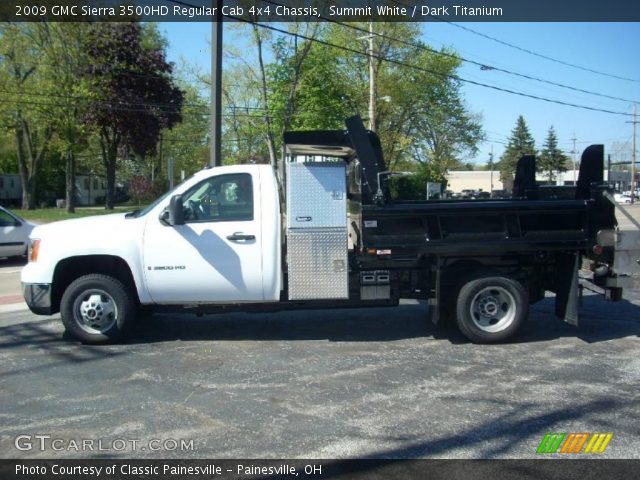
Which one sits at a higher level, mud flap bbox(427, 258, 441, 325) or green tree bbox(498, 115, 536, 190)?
green tree bbox(498, 115, 536, 190)

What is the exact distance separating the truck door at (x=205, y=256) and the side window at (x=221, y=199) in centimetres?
1

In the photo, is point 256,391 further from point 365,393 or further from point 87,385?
point 87,385

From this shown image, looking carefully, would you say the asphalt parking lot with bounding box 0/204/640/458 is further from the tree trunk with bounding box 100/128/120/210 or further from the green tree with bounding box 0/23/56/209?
the tree trunk with bounding box 100/128/120/210

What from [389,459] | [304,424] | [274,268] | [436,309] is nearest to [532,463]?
[389,459]

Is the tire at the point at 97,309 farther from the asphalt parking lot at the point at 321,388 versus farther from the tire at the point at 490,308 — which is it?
the tire at the point at 490,308

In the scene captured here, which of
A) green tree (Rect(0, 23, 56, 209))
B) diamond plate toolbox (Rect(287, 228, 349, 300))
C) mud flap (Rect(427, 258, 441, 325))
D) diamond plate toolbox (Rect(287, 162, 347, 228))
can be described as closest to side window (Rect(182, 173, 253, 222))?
diamond plate toolbox (Rect(287, 162, 347, 228))

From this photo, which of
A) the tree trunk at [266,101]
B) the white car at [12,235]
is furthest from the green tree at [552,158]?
the white car at [12,235]

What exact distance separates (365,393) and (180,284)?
8.64 ft

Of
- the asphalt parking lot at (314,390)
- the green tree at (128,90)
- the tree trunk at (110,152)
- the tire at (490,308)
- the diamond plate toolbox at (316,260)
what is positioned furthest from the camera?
the tree trunk at (110,152)

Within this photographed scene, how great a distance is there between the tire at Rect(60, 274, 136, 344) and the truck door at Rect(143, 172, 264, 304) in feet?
1.24

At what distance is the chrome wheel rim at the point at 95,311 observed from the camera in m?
7.38

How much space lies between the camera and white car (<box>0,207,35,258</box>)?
625 inches

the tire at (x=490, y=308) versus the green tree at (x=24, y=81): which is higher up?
the green tree at (x=24, y=81)

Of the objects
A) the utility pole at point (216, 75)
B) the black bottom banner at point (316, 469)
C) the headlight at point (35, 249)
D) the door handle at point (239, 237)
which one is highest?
the utility pole at point (216, 75)
